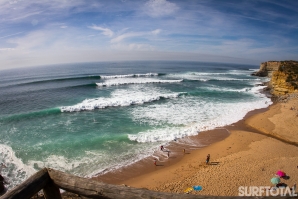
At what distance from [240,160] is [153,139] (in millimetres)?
6621

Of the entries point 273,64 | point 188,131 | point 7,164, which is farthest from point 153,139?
point 273,64

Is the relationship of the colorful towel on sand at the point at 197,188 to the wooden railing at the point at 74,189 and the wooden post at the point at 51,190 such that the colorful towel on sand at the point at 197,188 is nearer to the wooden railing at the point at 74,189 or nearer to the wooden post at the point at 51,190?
the wooden railing at the point at 74,189

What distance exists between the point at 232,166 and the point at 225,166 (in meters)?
0.43

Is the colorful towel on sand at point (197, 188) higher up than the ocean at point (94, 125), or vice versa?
the ocean at point (94, 125)

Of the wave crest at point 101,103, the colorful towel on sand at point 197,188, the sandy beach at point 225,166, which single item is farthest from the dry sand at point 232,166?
the wave crest at point 101,103

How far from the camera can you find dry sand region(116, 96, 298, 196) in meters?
9.37

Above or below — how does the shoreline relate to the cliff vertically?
below

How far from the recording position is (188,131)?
51.2ft

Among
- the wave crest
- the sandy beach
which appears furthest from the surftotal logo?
the wave crest

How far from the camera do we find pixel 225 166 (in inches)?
427

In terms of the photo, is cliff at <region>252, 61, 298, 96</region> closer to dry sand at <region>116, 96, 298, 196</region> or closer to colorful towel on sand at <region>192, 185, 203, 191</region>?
dry sand at <region>116, 96, 298, 196</region>

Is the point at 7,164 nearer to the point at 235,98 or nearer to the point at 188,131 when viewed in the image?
the point at 188,131

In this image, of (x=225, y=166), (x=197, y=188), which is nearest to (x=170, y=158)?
(x=197, y=188)

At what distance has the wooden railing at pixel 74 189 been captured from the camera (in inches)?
72.0
